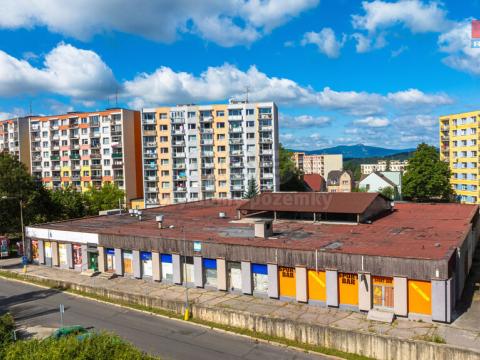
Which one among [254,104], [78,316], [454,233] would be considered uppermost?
[254,104]

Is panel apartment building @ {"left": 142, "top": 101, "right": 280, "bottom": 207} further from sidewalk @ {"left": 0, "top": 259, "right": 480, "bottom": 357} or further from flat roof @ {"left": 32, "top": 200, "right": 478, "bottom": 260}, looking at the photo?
sidewalk @ {"left": 0, "top": 259, "right": 480, "bottom": 357}

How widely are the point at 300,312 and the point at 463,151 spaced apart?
8076cm

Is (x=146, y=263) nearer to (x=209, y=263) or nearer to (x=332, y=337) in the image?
(x=209, y=263)

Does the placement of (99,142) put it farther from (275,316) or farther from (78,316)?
(275,316)

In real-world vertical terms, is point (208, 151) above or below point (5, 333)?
above

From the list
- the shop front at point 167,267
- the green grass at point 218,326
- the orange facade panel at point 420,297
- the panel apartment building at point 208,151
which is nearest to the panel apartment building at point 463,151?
the panel apartment building at point 208,151

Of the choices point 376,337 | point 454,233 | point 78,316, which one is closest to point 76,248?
point 78,316

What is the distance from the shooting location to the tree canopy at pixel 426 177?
265ft

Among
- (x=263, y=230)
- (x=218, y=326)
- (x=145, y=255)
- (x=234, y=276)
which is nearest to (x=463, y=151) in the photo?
(x=263, y=230)

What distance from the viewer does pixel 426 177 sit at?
80812mm

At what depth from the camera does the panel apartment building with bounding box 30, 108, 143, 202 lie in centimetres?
9481

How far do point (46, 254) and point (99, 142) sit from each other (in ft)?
177

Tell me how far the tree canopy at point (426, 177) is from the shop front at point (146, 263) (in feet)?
196

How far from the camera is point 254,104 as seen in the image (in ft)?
284
